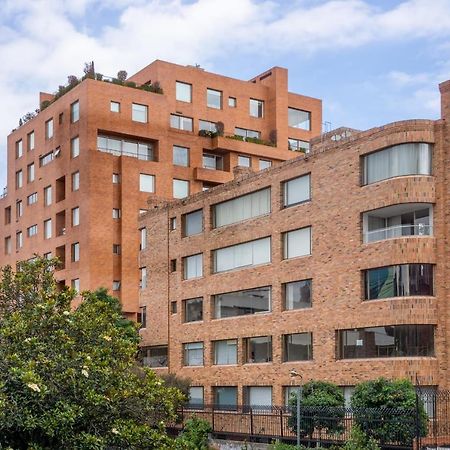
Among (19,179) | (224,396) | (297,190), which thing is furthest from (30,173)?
(297,190)

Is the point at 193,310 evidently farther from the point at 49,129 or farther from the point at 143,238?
the point at 49,129

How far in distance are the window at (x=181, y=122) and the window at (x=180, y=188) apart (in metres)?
5.07

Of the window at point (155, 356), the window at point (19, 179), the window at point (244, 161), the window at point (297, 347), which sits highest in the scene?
the window at point (244, 161)

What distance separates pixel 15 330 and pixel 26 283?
2.70m

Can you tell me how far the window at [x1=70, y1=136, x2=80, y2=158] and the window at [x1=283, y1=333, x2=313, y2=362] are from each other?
103 feet

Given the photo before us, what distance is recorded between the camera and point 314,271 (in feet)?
149

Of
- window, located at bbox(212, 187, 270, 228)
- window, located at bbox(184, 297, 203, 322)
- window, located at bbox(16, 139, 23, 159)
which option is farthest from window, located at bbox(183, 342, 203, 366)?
window, located at bbox(16, 139, 23, 159)

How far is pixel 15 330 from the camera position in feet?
75.7

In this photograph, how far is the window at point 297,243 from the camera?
46.5m

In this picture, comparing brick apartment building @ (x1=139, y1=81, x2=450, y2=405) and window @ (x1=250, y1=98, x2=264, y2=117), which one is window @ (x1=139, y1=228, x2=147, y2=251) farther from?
window @ (x1=250, y1=98, x2=264, y2=117)

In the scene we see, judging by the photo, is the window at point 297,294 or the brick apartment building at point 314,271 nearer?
the brick apartment building at point 314,271

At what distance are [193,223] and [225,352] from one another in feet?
29.3

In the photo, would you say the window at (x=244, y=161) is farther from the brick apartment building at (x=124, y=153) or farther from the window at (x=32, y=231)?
the window at (x=32, y=231)

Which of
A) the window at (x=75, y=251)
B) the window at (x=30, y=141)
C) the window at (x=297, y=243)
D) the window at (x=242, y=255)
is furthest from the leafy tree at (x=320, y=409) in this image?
the window at (x=30, y=141)
